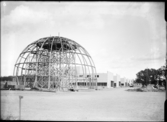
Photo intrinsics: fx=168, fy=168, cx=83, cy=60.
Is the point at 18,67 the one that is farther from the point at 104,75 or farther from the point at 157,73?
the point at 104,75

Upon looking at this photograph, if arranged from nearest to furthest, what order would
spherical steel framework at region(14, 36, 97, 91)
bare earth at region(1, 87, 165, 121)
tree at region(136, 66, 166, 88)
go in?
bare earth at region(1, 87, 165, 121) < spherical steel framework at region(14, 36, 97, 91) < tree at region(136, 66, 166, 88)

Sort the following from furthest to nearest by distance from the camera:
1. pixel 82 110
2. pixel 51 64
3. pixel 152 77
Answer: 1. pixel 152 77
2. pixel 51 64
3. pixel 82 110

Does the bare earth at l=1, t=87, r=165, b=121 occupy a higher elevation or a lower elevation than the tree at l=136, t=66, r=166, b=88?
lower

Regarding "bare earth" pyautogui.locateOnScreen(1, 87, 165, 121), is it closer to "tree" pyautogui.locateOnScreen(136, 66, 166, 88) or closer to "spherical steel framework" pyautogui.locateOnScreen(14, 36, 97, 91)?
"spherical steel framework" pyautogui.locateOnScreen(14, 36, 97, 91)

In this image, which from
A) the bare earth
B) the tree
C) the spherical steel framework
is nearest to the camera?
the bare earth

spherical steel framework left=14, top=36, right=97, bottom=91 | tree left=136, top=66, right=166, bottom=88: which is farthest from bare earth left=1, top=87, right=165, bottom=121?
tree left=136, top=66, right=166, bottom=88

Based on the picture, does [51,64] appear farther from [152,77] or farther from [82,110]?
[152,77]

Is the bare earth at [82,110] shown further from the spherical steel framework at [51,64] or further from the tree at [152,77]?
the tree at [152,77]

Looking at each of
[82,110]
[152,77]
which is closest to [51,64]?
[82,110]

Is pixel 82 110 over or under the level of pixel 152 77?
under

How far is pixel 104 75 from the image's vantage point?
54.6m

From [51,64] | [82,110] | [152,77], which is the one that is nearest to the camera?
[82,110]

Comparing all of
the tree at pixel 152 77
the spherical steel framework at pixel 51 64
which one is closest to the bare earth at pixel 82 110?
the spherical steel framework at pixel 51 64

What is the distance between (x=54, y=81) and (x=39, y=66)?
344cm
